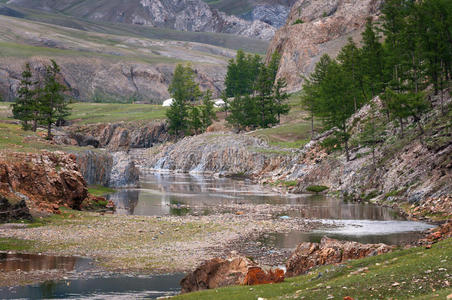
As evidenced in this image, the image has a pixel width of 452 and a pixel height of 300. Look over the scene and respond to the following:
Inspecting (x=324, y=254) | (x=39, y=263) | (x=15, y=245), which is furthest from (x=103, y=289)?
(x=324, y=254)

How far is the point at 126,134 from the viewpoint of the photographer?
164000mm

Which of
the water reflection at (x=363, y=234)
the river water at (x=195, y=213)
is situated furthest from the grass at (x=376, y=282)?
the water reflection at (x=363, y=234)

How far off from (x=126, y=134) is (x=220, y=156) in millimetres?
52675

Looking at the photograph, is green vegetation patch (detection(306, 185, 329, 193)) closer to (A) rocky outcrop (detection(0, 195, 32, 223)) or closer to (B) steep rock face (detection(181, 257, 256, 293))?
(A) rocky outcrop (detection(0, 195, 32, 223))

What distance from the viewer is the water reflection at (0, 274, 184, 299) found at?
25.1 m

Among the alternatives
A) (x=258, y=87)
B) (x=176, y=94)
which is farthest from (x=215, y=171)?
(x=176, y=94)

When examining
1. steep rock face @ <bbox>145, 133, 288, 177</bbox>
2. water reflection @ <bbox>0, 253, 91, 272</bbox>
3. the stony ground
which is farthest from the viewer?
steep rock face @ <bbox>145, 133, 288, 177</bbox>

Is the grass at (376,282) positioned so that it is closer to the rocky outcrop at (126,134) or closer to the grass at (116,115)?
the rocky outcrop at (126,134)

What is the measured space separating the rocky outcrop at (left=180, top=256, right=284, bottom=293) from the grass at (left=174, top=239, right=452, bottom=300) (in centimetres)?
88

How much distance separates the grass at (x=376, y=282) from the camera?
1841cm

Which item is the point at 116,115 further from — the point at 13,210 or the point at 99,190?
the point at 13,210

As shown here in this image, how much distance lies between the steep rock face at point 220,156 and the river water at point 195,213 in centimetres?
1274

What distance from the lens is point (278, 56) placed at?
195 m

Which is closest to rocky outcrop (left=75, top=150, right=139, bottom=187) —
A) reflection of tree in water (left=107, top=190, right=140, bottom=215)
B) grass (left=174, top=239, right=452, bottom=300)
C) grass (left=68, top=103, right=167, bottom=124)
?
reflection of tree in water (left=107, top=190, right=140, bottom=215)
